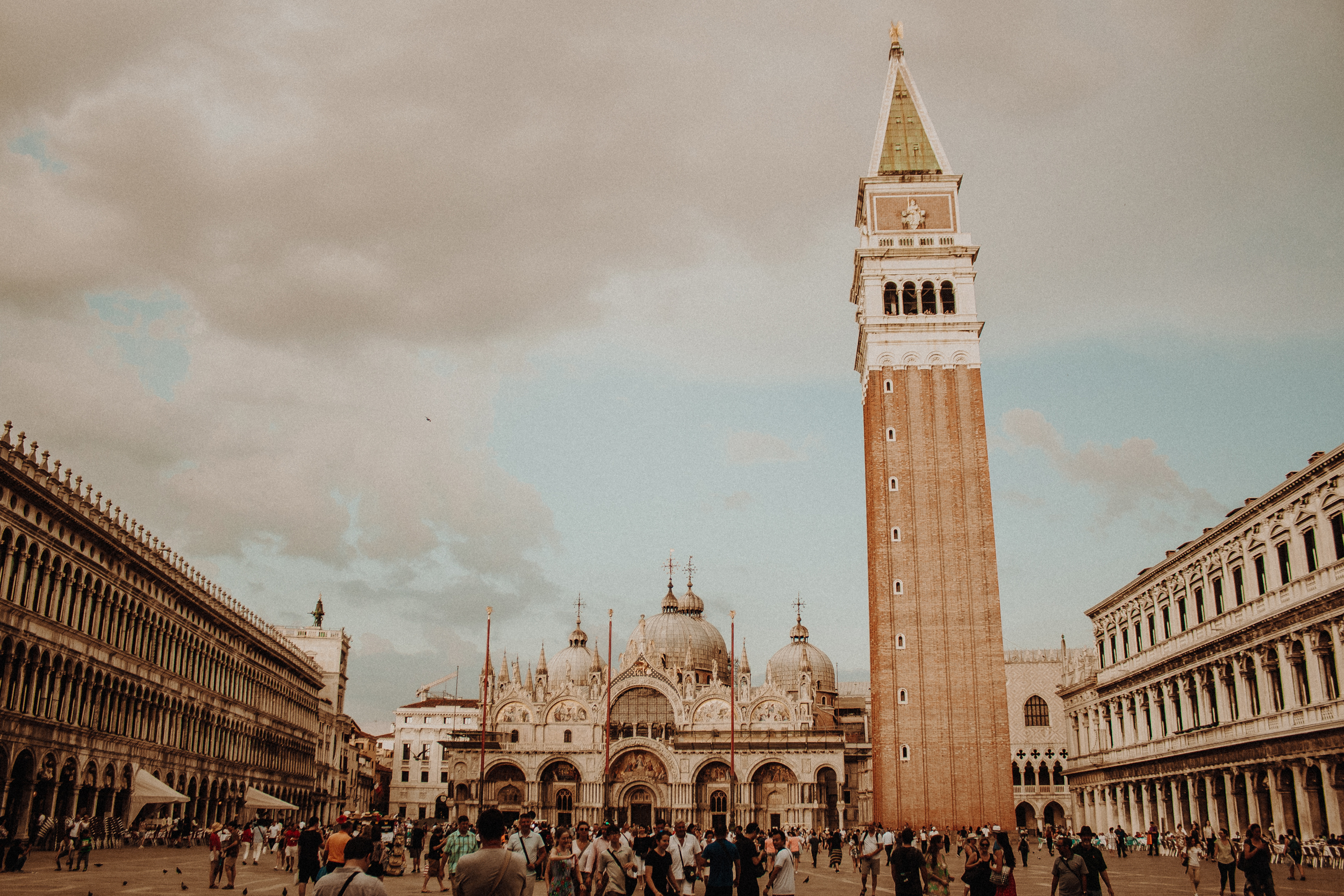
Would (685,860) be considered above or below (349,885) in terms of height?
below

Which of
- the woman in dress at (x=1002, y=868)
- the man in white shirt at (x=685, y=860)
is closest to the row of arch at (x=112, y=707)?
the man in white shirt at (x=685, y=860)

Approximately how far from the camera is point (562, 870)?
1424 centimetres

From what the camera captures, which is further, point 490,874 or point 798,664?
point 798,664

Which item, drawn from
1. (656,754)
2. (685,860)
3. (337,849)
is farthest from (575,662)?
(337,849)

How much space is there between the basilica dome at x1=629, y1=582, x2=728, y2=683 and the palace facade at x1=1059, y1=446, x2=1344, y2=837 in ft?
119

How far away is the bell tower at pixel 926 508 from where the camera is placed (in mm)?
56094

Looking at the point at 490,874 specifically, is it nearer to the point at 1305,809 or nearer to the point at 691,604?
the point at 1305,809

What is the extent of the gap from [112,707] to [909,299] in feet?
147

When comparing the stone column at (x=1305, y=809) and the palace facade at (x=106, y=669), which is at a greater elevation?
the palace facade at (x=106, y=669)

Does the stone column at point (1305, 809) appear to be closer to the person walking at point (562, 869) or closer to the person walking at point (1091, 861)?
the person walking at point (1091, 861)

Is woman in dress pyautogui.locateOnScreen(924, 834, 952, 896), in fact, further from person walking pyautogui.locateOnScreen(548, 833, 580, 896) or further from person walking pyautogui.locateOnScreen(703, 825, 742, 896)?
person walking pyautogui.locateOnScreen(548, 833, 580, 896)

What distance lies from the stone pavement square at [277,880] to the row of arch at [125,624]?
7437 mm

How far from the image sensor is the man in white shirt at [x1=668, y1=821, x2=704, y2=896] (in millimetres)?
17844

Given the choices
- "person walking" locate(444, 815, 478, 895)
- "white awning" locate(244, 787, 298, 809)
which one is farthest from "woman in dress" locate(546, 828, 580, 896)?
"white awning" locate(244, 787, 298, 809)
